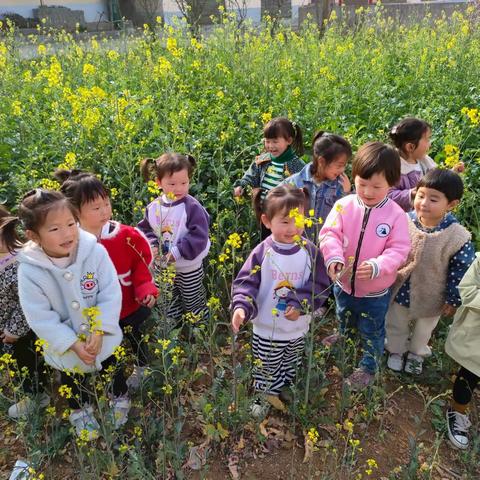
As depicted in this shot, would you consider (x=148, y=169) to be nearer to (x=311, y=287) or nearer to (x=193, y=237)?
(x=193, y=237)

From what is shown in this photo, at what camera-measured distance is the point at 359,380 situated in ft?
9.32

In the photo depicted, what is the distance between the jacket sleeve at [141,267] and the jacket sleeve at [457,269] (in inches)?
67.0

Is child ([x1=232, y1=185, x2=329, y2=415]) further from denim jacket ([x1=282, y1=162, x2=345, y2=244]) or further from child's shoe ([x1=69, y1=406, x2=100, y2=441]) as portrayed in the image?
child's shoe ([x1=69, y1=406, x2=100, y2=441])

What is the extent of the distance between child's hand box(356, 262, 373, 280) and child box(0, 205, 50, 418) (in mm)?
1770

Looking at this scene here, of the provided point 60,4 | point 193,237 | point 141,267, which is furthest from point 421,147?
point 60,4

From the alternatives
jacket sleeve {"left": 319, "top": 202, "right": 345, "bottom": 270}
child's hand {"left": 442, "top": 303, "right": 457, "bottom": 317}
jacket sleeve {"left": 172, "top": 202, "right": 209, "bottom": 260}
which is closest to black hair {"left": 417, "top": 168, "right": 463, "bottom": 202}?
jacket sleeve {"left": 319, "top": 202, "right": 345, "bottom": 270}

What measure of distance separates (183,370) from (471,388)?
1.65 metres

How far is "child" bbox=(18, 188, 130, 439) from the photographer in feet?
6.98

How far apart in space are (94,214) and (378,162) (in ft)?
5.05

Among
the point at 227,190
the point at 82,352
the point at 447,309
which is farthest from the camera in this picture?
the point at 227,190

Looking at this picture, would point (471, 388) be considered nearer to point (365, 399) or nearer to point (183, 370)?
point (365, 399)

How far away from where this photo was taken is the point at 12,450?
2.57m

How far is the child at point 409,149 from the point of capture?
325cm

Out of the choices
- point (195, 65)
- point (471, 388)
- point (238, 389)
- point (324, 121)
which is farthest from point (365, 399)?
A: point (195, 65)
